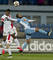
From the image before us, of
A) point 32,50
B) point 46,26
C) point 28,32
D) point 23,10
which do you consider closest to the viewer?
point 28,32

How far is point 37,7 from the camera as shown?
2517cm

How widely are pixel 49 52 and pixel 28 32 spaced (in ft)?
7.57

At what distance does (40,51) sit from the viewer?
1403 centimetres

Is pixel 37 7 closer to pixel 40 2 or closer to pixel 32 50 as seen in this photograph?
pixel 40 2

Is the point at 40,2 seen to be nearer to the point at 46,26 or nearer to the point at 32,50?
the point at 46,26

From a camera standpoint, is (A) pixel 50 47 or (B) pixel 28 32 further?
(A) pixel 50 47

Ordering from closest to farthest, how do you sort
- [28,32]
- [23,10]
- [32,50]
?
[28,32], [32,50], [23,10]

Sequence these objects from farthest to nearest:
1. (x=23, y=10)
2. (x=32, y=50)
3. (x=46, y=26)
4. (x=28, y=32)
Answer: (x=23, y=10), (x=46, y=26), (x=32, y=50), (x=28, y=32)

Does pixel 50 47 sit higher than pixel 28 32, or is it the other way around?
pixel 28 32

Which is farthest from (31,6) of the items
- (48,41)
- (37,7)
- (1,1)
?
(48,41)

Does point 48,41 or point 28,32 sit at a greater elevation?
point 28,32

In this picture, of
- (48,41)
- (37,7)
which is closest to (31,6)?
(37,7)

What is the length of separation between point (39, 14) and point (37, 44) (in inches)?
463

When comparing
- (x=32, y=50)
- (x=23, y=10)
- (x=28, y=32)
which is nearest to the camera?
(x=28, y=32)
